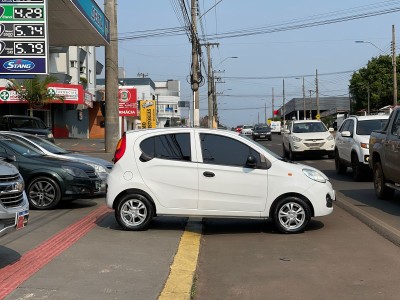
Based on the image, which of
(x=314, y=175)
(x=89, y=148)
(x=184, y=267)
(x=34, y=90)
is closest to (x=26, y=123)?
(x=89, y=148)

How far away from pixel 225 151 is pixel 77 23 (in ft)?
48.4

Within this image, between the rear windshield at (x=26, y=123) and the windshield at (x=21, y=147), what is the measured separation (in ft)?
38.0

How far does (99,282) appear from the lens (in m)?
5.40

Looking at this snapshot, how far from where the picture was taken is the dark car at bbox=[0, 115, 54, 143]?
846 inches

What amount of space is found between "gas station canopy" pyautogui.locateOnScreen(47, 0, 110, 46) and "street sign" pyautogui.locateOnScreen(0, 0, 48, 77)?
2.09m

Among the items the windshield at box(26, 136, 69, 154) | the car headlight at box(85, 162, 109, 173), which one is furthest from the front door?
the windshield at box(26, 136, 69, 154)

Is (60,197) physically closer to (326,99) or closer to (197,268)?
(197,268)

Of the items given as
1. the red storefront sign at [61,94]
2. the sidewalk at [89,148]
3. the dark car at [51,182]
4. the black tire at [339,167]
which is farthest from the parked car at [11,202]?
the red storefront sign at [61,94]

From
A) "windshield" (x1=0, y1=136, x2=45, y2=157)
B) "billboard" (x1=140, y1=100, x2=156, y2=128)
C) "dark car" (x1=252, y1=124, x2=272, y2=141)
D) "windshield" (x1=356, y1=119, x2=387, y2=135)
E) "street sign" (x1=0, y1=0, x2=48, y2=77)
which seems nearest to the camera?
"windshield" (x1=0, y1=136, x2=45, y2=157)

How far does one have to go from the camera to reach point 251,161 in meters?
7.80

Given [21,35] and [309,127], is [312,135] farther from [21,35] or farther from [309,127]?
[21,35]

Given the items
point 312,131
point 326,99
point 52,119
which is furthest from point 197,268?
point 326,99

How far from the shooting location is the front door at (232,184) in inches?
310

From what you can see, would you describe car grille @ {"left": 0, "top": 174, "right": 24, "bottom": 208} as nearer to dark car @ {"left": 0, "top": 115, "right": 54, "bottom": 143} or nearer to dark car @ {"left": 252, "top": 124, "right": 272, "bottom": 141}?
dark car @ {"left": 0, "top": 115, "right": 54, "bottom": 143}
